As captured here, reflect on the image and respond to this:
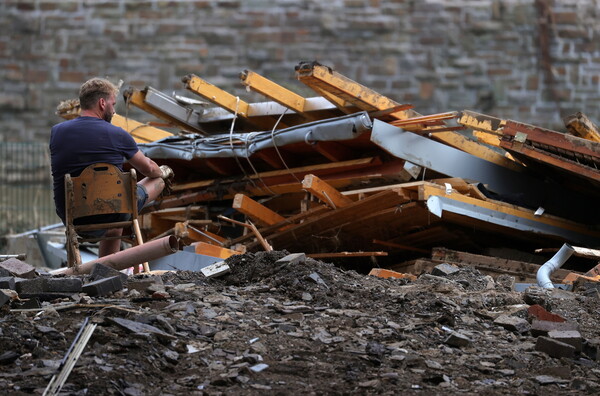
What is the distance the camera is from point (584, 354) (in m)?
5.20

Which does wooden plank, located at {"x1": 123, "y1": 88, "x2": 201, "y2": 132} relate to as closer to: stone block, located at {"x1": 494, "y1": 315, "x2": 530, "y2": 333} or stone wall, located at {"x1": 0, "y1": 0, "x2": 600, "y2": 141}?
stone block, located at {"x1": 494, "y1": 315, "x2": 530, "y2": 333}

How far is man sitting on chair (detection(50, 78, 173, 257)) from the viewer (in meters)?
7.10

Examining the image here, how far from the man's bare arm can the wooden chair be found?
0.85 feet

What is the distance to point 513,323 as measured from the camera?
5.57 metres

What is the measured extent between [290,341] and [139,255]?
5.56 feet

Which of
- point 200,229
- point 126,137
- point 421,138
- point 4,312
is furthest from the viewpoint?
point 200,229

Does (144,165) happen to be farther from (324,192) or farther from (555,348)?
Answer: (555,348)

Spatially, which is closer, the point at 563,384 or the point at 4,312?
the point at 563,384

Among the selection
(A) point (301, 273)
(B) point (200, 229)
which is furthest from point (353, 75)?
(A) point (301, 273)

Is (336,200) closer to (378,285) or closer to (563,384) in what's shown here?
(378,285)

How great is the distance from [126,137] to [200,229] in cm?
247

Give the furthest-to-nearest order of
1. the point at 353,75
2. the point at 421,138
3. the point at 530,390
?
the point at 353,75
the point at 421,138
the point at 530,390

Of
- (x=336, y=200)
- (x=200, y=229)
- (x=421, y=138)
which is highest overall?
(x=421, y=138)

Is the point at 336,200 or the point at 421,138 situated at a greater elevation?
the point at 421,138
